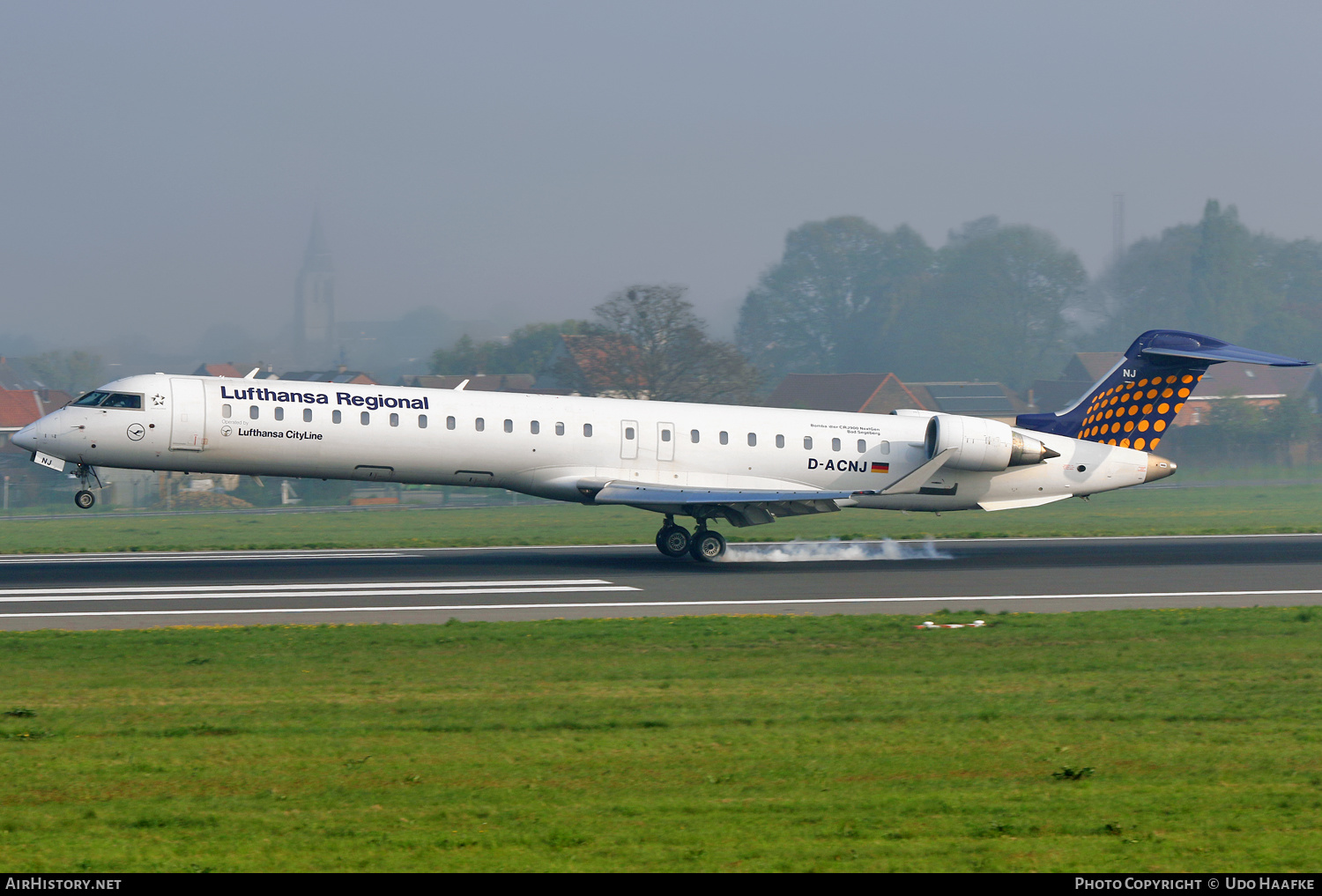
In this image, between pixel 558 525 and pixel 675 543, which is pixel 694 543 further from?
pixel 558 525

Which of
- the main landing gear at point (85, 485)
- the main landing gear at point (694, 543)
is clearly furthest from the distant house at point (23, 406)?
the main landing gear at point (694, 543)

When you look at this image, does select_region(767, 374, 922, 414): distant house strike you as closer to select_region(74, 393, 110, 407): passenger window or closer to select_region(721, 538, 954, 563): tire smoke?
select_region(721, 538, 954, 563): tire smoke

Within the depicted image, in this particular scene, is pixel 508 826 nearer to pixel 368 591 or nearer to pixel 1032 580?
pixel 368 591

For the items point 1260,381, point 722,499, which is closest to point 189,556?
point 722,499

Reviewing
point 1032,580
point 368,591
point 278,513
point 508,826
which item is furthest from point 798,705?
point 278,513

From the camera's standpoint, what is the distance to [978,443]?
26625mm

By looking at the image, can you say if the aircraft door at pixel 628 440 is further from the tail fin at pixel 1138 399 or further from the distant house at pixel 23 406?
the distant house at pixel 23 406

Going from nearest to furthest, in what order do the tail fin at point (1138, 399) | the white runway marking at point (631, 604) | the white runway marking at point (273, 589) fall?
the white runway marking at point (631, 604)
the white runway marking at point (273, 589)
the tail fin at point (1138, 399)

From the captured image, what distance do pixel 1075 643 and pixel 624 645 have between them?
5.92 metres

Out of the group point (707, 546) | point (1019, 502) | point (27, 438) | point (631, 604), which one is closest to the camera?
point (631, 604)

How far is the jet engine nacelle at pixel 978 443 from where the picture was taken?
26.5 m

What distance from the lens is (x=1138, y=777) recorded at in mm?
9352

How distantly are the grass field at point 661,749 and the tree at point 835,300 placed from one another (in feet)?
323

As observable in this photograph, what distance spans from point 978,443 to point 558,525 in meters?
16.0
